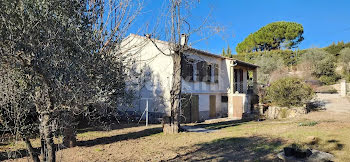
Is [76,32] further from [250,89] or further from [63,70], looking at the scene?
[250,89]

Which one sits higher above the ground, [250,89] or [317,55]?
[317,55]

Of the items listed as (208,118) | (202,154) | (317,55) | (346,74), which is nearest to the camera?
(202,154)

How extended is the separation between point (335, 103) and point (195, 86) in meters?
12.0

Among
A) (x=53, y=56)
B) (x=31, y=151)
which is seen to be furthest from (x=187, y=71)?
(x=53, y=56)

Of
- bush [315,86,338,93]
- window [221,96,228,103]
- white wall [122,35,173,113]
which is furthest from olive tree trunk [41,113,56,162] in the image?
bush [315,86,338,93]

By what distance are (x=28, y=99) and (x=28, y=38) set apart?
0.91 metres

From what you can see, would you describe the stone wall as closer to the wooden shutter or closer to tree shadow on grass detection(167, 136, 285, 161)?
the wooden shutter

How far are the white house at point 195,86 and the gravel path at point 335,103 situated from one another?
6000mm

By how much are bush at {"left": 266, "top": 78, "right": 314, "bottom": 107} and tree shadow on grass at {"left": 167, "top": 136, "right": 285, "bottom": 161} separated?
30.2ft

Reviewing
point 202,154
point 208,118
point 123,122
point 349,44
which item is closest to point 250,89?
point 208,118

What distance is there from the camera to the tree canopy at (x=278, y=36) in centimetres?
3869

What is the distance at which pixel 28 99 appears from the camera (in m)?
3.13

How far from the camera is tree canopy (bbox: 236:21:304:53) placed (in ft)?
127

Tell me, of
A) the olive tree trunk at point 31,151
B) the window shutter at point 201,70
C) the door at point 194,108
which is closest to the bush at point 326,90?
the window shutter at point 201,70
